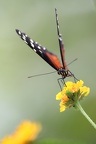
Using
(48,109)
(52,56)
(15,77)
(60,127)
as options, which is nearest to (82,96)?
(52,56)

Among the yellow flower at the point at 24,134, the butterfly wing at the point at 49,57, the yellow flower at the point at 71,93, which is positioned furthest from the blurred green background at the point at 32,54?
the yellow flower at the point at 24,134

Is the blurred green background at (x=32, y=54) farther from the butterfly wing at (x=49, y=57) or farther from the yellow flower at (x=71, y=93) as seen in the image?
the yellow flower at (x=71, y=93)

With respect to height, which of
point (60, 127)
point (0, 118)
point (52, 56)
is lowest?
point (52, 56)

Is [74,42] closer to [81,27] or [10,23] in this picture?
[81,27]

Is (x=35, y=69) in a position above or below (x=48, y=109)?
above

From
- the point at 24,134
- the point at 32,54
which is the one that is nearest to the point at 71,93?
the point at 24,134

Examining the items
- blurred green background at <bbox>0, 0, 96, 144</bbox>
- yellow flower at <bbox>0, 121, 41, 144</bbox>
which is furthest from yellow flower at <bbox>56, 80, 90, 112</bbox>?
blurred green background at <bbox>0, 0, 96, 144</bbox>
